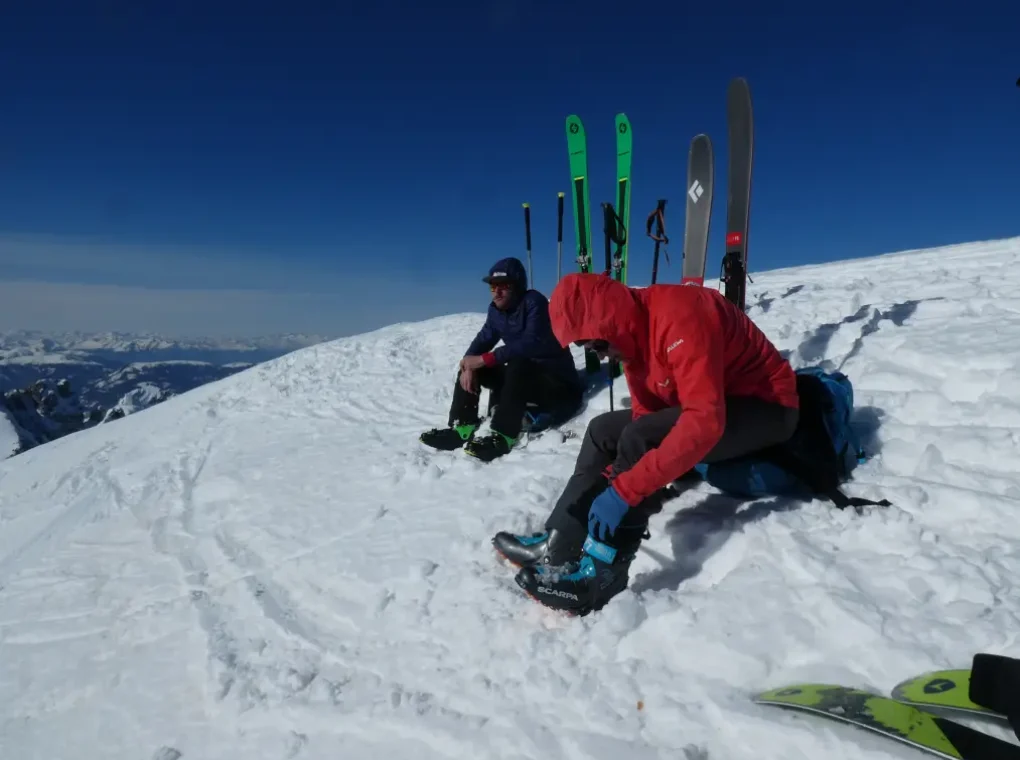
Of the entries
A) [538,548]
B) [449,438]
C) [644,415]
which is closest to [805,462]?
[644,415]

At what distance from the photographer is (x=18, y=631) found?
4.06 meters

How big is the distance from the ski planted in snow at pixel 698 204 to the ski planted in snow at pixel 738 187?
315mm

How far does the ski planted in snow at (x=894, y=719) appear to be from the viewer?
1.75 metres

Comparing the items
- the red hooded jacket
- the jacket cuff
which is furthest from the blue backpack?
the jacket cuff

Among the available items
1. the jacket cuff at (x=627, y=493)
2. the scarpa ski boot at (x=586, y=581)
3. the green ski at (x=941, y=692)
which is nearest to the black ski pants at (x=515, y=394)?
the scarpa ski boot at (x=586, y=581)

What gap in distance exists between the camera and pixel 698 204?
7.89m

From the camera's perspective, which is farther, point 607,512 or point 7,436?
point 7,436

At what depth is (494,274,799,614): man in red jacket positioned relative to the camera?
9.20 ft

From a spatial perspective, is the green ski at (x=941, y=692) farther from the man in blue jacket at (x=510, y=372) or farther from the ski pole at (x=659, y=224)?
the ski pole at (x=659, y=224)

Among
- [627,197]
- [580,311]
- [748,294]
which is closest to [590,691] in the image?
[580,311]

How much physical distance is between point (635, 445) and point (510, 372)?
259cm

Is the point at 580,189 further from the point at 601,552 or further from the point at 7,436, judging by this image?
the point at 7,436

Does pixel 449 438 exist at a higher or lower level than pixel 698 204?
lower

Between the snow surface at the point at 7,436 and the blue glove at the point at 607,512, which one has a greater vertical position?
the blue glove at the point at 607,512
